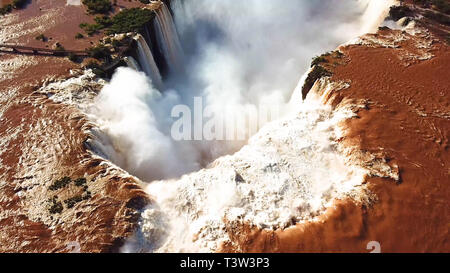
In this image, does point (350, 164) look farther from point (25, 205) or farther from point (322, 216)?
point (25, 205)

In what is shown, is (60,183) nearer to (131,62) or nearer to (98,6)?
(131,62)


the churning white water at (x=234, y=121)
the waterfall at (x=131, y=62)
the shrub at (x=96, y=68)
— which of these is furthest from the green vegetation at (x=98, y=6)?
the shrub at (x=96, y=68)

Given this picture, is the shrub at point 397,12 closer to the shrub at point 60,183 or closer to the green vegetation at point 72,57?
the green vegetation at point 72,57

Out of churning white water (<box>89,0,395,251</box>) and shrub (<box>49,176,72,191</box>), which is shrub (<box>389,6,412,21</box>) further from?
shrub (<box>49,176,72,191</box>)

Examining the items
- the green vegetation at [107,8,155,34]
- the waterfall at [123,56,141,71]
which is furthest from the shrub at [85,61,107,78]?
the green vegetation at [107,8,155,34]

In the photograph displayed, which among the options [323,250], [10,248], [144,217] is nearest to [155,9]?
[144,217]

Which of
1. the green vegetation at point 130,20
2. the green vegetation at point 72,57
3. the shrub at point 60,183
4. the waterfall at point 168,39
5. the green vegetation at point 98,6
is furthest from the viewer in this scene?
the green vegetation at point 98,6
